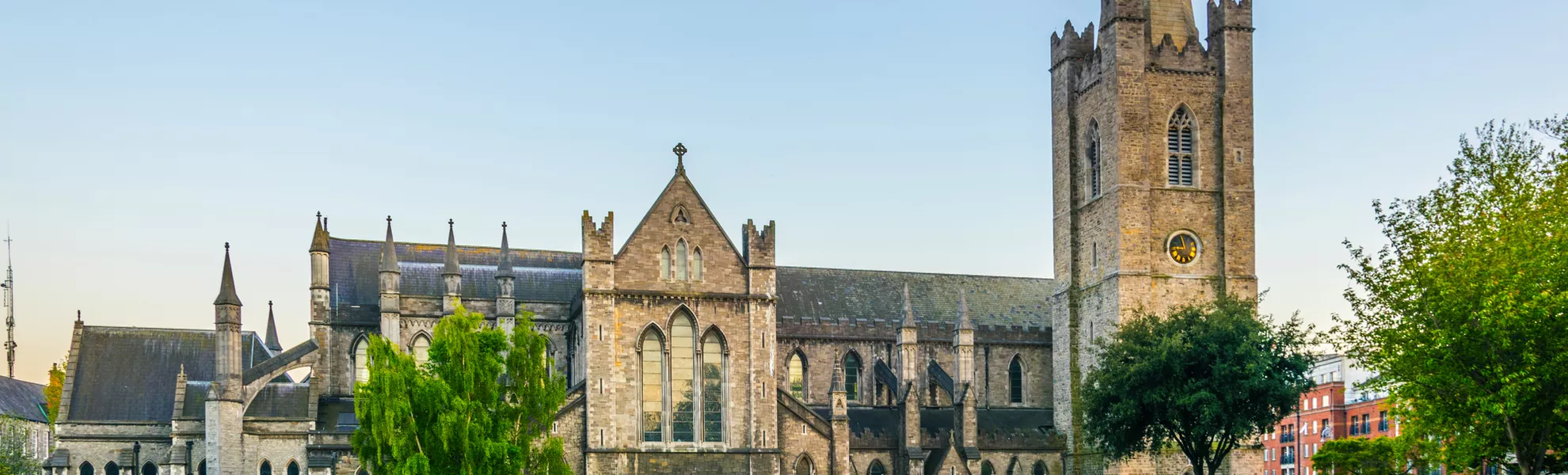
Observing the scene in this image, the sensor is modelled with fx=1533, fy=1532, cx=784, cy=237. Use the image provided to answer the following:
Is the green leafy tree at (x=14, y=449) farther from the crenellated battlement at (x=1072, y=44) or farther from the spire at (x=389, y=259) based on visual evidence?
the crenellated battlement at (x=1072, y=44)

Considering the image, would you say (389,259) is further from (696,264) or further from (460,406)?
(460,406)

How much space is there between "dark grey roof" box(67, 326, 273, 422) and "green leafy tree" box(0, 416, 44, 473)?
14.4 ft

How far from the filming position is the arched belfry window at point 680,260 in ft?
181

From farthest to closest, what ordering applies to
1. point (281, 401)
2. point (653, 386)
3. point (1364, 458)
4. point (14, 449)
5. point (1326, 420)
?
point (1326, 420), point (14, 449), point (1364, 458), point (281, 401), point (653, 386)

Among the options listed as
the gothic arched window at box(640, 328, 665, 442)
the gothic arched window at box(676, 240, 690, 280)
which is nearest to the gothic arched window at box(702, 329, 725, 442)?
the gothic arched window at box(640, 328, 665, 442)

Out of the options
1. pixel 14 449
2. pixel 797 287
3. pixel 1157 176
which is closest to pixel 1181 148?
pixel 1157 176

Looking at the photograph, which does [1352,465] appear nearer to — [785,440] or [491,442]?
[785,440]

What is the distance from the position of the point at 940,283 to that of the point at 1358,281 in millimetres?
31598

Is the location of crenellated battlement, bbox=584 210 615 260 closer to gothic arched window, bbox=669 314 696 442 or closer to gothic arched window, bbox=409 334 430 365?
gothic arched window, bbox=669 314 696 442

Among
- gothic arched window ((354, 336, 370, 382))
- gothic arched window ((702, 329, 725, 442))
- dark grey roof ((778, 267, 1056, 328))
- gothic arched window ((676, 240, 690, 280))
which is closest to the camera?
gothic arched window ((702, 329, 725, 442))

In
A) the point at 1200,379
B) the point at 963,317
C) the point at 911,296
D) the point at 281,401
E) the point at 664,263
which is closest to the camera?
the point at 1200,379

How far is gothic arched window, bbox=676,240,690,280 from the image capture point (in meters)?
55.2

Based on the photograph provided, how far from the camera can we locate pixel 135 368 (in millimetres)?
67188

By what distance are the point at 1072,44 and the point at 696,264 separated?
20.5m
